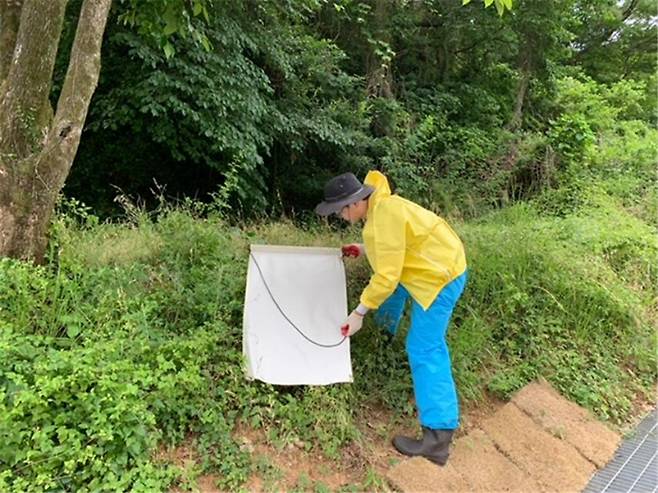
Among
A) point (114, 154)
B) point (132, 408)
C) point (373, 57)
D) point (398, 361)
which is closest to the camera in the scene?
point (132, 408)

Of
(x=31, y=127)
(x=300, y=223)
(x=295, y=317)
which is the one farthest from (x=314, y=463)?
(x=300, y=223)

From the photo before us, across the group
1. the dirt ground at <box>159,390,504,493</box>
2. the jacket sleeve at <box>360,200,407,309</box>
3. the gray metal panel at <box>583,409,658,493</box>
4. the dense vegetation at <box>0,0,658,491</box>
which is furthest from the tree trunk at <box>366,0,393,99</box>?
the dirt ground at <box>159,390,504,493</box>

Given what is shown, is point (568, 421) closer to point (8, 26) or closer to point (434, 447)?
point (434, 447)

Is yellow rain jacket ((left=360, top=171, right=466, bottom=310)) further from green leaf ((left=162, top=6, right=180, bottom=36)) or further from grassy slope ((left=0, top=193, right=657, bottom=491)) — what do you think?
green leaf ((left=162, top=6, right=180, bottom=36))

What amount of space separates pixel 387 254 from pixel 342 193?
432mm

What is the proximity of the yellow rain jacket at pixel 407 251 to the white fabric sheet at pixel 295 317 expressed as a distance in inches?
15.9

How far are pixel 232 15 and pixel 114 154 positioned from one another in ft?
7.38

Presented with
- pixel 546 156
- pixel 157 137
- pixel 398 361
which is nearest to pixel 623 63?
pixel 546 156

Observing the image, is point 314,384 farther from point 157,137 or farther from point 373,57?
point 373,57

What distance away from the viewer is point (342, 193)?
114 inches

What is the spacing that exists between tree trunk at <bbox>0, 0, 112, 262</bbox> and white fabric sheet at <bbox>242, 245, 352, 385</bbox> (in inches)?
48.4

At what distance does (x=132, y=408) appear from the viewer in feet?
7.47

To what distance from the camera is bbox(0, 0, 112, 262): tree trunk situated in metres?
3.07

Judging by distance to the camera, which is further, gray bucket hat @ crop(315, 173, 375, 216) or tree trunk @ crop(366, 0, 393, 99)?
tree trunk @ crop(366, 0, 393, 99)
